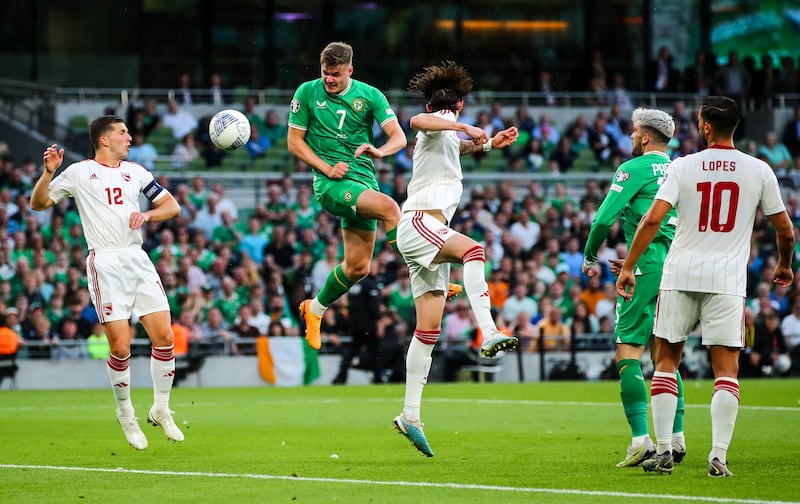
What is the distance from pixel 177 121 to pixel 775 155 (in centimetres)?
1306

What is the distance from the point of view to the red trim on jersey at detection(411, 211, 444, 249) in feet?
32.0

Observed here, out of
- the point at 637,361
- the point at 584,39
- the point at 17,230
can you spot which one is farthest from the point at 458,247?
the point at 584,39

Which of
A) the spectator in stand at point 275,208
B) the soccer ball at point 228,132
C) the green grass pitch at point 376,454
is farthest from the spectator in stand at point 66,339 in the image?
the soccer ball at point 228,132

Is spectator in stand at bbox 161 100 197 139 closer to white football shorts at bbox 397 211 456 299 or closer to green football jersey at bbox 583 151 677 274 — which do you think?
Answer: white football shorts at bbox 397 211 456 299

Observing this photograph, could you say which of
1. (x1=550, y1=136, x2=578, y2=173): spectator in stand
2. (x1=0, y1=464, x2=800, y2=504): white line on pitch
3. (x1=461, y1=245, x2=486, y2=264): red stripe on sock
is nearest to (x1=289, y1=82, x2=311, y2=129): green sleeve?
(x1=461, y1=245, x2=486, y2=264): red stripe on sock

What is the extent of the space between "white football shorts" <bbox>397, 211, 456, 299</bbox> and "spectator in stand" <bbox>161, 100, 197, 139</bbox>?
17.8 meters

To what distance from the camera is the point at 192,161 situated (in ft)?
87.5

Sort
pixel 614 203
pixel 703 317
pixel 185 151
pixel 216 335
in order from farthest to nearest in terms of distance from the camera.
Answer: pixel 185 151, pixel 216 335, pixel 614 203, pixel 703 317

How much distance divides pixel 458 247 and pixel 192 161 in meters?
17.7

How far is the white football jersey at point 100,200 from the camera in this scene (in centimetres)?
1048

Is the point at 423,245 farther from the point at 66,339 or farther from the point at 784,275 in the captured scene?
the point at 66,339

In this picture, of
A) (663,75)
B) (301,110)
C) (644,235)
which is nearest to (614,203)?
(644,235)

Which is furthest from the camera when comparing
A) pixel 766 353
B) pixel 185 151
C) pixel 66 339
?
pixel 185 151

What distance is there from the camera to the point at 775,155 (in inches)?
1139
